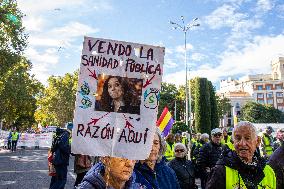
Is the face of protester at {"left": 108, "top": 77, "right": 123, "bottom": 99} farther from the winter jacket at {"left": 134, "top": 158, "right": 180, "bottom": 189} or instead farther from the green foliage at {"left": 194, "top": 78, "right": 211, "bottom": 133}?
the green foliage at {"left": 194, "top": 78, "right": 211, "bottom": 133}

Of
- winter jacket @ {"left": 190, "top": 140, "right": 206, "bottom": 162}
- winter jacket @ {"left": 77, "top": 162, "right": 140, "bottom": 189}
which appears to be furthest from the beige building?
winter jacket @ {"left": 77, "top": 162, "right": 140, "bottom": 189}

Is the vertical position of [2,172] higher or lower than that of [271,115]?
lower

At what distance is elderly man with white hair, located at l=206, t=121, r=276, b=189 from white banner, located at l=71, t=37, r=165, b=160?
2.32 ft

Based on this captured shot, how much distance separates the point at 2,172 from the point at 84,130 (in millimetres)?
13230

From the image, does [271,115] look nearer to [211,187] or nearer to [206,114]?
[206,114]

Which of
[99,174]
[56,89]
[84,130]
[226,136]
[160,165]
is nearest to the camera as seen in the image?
[99,174]

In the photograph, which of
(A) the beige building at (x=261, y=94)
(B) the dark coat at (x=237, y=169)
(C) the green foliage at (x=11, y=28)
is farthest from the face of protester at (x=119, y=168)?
(A) the beige building at (x=261, y=94)

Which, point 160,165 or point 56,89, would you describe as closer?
point 160,165

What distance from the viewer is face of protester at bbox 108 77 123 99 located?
3.01m

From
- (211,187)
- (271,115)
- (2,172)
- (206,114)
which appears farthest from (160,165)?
(271,115)

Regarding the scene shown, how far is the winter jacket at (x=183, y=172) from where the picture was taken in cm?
619

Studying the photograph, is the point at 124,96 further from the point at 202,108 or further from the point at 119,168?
the point at 202,108

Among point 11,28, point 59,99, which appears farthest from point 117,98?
point 59,99

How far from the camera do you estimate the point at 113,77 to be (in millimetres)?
3035
